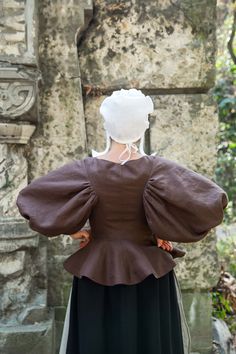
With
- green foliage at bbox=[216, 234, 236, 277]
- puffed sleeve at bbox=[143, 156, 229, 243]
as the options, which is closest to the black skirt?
puffed sleeve at bbox=[143, 156, 229, 243]

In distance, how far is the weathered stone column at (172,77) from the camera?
9.70ft

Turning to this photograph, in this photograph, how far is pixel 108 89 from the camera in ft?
9.78

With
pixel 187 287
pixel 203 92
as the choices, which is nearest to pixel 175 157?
pixel 203 92

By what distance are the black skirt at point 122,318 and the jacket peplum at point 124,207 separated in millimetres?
81

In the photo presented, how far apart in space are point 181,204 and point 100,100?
1129 millimetres

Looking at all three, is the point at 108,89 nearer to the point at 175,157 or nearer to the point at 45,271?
the point at 175,157

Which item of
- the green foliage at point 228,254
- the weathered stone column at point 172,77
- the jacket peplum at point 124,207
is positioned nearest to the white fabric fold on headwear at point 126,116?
the jacket peplum at point 124,207

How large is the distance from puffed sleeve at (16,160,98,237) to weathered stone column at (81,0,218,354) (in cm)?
87

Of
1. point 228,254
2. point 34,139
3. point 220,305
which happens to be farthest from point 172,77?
point 228,254

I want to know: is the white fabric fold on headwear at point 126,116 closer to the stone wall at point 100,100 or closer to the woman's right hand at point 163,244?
the woman's right hand at point 163,244

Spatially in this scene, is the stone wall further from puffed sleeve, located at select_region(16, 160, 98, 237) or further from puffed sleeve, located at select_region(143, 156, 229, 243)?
puffed sleeve, located at select_region(143, 156, 229, 243)

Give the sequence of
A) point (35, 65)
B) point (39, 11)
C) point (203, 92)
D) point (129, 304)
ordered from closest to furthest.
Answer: point (129, 304)
point (35, 65)
point (39, 11)
point (203, 92)

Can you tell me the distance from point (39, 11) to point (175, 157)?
113 cm

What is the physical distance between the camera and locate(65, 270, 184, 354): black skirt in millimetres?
2148
